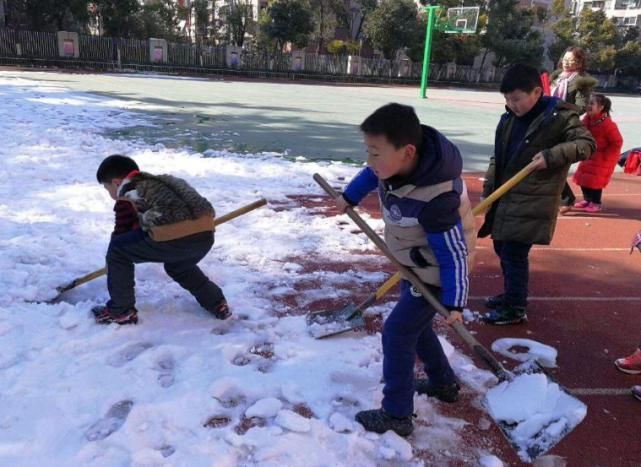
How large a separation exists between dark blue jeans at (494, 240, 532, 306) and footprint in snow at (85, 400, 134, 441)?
238 centimetres

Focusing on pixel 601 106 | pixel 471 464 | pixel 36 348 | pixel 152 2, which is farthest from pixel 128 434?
pixel 152 2

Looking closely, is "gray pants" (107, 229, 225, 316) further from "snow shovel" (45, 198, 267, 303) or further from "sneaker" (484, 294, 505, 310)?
"sneaker" (484, 294, 505, 310)

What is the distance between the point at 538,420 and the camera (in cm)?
216

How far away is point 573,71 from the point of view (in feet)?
16.7

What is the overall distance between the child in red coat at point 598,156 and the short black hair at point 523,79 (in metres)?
3.64

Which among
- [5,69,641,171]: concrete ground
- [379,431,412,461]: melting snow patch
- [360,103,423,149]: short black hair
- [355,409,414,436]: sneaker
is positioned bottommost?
[379,431,412,461]: melting snow patch

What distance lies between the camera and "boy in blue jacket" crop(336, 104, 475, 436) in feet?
6.41

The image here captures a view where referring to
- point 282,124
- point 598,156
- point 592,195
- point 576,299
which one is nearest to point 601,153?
point 598,156

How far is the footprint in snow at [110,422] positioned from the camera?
7.26ft

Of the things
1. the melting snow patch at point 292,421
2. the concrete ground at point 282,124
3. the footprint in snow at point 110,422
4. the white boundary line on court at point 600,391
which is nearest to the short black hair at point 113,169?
the footprint in snow at point 110,422

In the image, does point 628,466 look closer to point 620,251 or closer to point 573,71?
point 620,251

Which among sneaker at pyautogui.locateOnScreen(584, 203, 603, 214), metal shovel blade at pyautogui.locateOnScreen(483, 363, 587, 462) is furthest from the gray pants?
sneaker at pyautogui.locateOnScreen(584, 203, 603, 214)

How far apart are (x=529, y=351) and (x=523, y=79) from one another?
1.59 m

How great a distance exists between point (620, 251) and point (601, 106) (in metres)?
1.90
